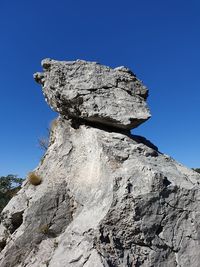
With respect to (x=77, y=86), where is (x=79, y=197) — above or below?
below

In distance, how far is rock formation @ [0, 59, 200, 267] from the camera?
31.7 ft

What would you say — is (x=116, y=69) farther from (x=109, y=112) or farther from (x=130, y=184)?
(x=130, y=184)

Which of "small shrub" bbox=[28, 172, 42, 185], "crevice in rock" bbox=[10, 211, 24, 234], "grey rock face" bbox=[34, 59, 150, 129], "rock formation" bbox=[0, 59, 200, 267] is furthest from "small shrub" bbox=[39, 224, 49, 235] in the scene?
"grey rock face" bbox=[34, 59, 150, 129]

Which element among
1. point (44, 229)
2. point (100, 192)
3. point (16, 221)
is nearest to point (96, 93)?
point (100, 192)

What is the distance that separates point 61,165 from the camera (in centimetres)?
1271

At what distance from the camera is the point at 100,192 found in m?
10.7

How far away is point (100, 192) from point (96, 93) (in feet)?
11.4

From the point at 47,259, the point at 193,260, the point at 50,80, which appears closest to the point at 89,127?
the point at 50,80

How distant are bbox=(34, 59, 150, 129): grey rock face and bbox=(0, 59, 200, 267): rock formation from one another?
33mm

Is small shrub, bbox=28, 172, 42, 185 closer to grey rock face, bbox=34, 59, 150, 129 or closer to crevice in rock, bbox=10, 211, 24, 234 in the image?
crevice in rock, bbox=10, 211, 24, 234

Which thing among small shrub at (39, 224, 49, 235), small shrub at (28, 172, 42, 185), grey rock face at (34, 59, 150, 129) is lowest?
small shrub at (39, 224, 49, 235)

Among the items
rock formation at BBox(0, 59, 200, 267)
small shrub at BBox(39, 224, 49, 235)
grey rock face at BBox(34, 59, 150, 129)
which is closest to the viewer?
rock formation at BBox(0, 59, 200, 267)

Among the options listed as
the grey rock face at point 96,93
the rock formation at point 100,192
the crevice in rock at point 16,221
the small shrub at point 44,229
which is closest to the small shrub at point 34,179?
the rock formation at point 100,192

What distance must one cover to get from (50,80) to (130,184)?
4774 millimetres
